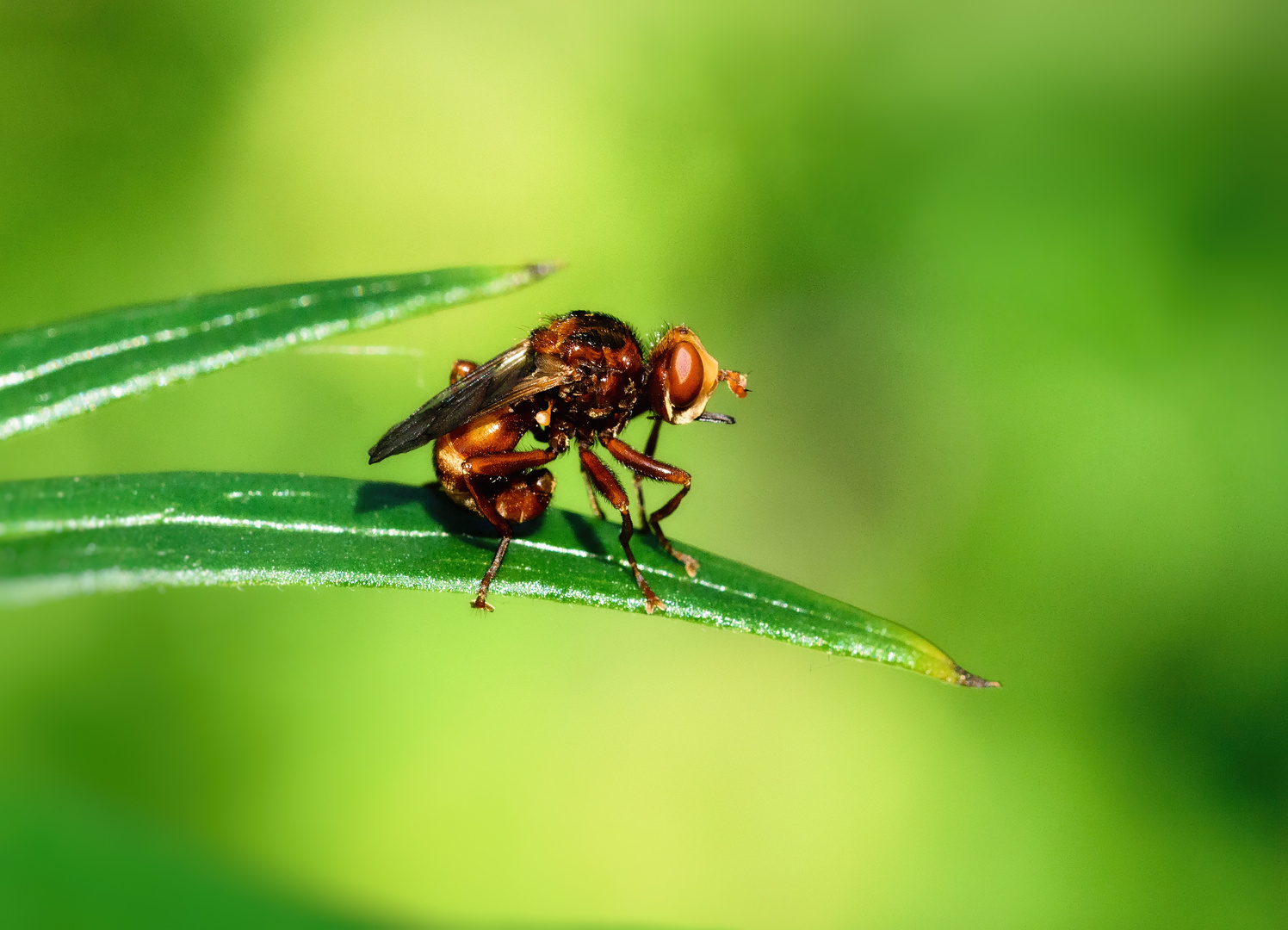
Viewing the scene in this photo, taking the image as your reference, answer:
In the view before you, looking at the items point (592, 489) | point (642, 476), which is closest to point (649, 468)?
point (642, 476)

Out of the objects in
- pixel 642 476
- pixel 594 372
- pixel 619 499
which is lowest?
pixel 619 499

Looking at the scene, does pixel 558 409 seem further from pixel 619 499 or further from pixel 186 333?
pixel 186 333

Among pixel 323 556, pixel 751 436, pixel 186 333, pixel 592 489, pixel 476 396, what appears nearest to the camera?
pixel 323 556

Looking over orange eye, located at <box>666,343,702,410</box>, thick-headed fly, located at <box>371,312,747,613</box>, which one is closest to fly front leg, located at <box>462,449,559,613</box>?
thick-headed fly, located at <box>371,312,747,613</box>

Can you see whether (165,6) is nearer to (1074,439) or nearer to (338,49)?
(338,49)

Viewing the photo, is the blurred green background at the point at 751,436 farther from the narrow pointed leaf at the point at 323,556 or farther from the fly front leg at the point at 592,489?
the narrow pointed leaf at the point at 323,556

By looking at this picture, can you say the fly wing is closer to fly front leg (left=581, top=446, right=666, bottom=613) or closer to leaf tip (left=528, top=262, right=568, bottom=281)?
fly front leg (left=581, top=446, right=666, bottom=613)

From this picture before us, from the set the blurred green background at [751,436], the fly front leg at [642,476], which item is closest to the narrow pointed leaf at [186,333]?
the fly front leg at [642,476]
